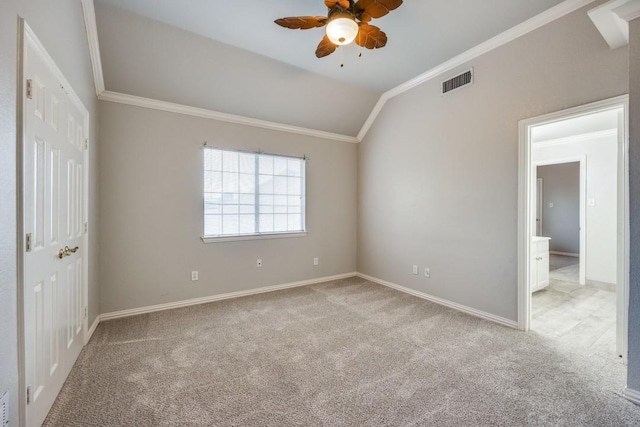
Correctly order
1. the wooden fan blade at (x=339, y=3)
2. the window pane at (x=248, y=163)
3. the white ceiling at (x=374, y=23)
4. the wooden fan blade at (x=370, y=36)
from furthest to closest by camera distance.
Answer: the window pane at (x=248, y=163) < the white ceiling at (x=374, y=23) < the wooden fan blade at (x=370, y=36) < the wooden fan blade at (x=339, y=3)

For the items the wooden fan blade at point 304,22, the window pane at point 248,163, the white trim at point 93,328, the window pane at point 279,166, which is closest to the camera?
the wooden fan blade at point 304,22

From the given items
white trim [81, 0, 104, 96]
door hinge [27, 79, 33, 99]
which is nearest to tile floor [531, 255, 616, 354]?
door hinge [27, 79, 33, 99]

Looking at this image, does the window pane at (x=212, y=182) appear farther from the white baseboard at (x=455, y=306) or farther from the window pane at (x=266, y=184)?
the white baseboard at (x=455, y=306)

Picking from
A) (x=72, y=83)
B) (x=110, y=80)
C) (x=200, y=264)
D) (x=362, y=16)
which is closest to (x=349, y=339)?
(x=200, y=264)

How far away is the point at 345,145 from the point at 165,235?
3.08 metres

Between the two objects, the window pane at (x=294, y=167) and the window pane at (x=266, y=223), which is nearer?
the window pane at (x=266, y=223)

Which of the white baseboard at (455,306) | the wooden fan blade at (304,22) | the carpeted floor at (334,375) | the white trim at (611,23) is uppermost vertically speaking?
the wooden fan blade at (304,22)

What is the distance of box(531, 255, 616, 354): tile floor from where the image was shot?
2613 mm

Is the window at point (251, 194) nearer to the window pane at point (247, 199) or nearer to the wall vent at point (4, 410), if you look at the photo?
the window pane at point (247, 199)

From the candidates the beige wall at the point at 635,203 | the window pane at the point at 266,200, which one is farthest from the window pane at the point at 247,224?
the beige wall at the point at 635,203

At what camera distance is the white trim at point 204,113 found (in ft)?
10.3

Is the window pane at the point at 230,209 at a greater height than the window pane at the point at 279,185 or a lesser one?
lesser

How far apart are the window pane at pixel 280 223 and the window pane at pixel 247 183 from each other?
0.54m

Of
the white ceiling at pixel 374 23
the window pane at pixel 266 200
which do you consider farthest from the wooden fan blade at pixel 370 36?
the window pane at pixel 266 200
